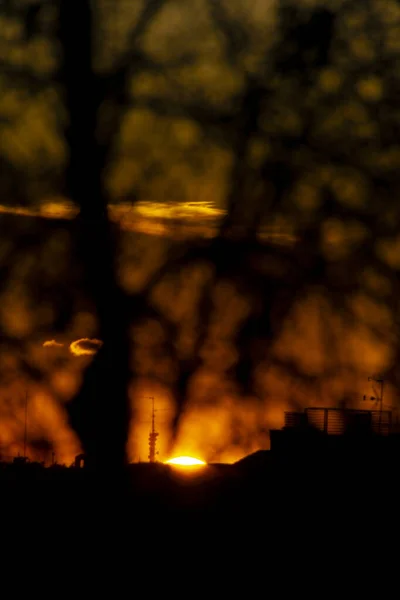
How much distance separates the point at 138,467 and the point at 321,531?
5.88 ft

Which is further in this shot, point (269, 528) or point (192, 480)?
point (192, 480)

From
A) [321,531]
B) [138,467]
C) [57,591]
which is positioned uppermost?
[138,467]

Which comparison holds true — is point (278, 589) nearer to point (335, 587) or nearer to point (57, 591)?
point (335, 587)

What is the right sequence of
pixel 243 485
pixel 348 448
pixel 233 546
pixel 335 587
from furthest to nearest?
pixel 348 448 → pixel 243 485 → pixel 233 546 → pixel 335 587

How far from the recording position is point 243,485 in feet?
17.5

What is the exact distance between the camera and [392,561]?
14.8 ft

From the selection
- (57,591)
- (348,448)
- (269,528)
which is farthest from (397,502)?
(57,591)

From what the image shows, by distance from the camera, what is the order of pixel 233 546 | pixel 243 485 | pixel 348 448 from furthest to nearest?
pixel 348 448 < pixel 243 485 < pixel 233 546

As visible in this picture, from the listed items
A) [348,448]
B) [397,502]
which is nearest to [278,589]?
[397,502]

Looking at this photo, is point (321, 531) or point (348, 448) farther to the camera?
point (348, 448)

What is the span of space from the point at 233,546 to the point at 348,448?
170 cm

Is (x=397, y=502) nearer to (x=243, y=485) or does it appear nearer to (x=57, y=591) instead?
(x=243, y=485)

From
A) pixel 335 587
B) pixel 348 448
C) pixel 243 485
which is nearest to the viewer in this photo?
pixel 335 587

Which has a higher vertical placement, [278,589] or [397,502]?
[397,502]
